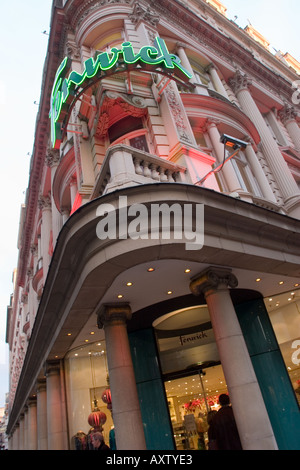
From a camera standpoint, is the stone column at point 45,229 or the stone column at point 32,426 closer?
the stone column at point 45,229

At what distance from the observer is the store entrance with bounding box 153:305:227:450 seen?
34.0ft

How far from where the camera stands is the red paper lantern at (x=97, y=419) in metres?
12.3

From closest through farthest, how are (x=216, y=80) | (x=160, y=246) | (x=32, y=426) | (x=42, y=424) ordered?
(x=160, y=246)
(x=42, y=424)
(x=216, y=80)
(x=32, y=426)

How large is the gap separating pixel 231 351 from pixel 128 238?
3524 mm

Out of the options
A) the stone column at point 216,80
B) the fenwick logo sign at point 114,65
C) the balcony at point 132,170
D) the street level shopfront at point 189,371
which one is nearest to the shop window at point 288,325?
the street level shopfront at point 189,371

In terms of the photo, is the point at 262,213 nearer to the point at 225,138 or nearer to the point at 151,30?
the point at 225,138

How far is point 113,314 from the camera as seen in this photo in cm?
886

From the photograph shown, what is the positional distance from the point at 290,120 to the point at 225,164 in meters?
12.7

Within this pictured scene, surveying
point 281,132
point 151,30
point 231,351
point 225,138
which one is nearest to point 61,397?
point 231,351

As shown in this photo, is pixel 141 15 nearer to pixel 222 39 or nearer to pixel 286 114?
pixel 222 39

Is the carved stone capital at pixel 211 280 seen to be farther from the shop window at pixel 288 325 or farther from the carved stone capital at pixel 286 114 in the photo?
the carved stone capital at pixel 286 114

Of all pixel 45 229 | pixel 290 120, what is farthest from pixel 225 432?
pixel 290 120

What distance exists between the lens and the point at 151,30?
14.2 meters

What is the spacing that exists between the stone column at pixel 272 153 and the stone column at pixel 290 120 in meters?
4.37
